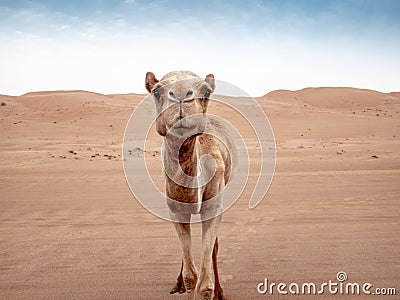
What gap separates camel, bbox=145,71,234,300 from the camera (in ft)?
→ 10.2

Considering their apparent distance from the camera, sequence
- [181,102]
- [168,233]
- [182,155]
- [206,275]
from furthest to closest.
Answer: [168,233], [206,275], [182,155], [181,102]

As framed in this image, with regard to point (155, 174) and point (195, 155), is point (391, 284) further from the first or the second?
point (155, 174)

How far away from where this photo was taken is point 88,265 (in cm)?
588

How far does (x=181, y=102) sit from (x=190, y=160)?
612 millimetres

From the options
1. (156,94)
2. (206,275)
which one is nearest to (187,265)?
(206,275)

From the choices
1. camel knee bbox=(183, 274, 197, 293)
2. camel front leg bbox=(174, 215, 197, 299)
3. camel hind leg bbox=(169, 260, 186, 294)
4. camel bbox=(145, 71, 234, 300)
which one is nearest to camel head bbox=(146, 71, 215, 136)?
camel bbox=(145, 71, 234, 300)

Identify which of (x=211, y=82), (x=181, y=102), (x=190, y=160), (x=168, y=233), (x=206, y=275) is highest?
(x=211, y=82)

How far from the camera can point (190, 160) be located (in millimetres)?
3492

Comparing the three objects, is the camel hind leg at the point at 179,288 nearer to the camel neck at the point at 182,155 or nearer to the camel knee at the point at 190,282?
the camel knee at the point at 190,282

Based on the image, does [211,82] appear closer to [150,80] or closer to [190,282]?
[150,80]

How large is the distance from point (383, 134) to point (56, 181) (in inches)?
960

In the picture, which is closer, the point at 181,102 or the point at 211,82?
the point at 181,102

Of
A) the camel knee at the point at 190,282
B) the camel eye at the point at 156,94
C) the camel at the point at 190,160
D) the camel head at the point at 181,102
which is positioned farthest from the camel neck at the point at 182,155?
the camel knee at the point at 190,282

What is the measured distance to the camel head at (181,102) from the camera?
306 centimetres
